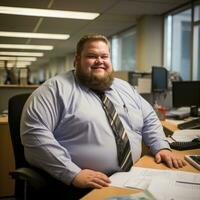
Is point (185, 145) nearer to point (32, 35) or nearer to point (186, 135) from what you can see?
point (186, 135)

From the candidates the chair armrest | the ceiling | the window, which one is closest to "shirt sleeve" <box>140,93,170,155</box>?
the chair armrest

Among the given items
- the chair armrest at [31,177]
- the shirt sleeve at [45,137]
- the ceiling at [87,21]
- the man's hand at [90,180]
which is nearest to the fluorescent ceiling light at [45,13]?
the ceiling at [87,21]

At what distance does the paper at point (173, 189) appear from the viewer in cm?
120

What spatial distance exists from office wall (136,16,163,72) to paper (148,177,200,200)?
5.14 m

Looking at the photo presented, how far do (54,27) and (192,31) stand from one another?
9.67 ft

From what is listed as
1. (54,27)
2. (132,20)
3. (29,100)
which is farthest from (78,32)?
(29,100)

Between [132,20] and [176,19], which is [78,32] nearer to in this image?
[132,20]

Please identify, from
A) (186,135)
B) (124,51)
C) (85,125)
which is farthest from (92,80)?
(124,51)

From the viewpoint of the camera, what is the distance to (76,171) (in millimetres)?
1473

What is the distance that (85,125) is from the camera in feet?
5.57

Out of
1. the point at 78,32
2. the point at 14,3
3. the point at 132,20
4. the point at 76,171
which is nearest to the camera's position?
the point at 76,171

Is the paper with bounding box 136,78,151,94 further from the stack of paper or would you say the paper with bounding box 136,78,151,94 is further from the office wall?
the office wall

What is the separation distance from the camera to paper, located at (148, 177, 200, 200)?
120 centimetres

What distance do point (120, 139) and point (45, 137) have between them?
412mm
